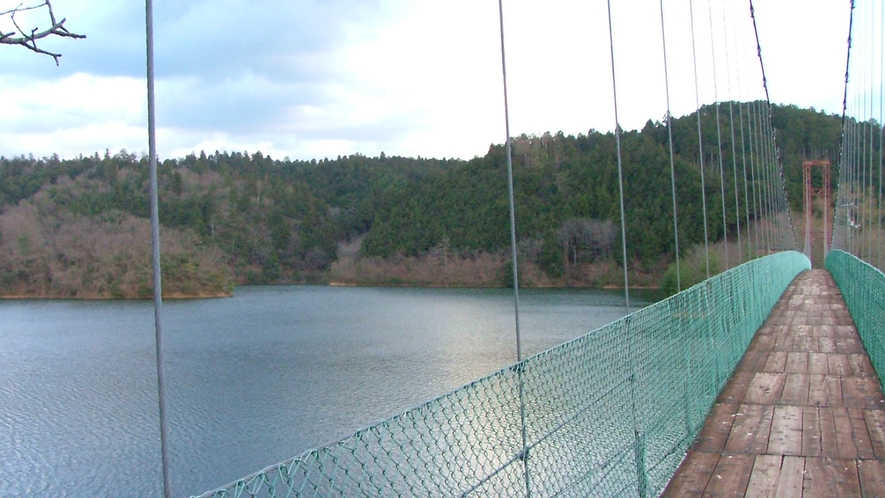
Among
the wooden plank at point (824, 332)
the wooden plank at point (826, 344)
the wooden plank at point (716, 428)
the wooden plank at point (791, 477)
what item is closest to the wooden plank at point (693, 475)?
the wooden plank at point (716, 428)

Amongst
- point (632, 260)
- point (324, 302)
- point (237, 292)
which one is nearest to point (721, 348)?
point (324, 302)

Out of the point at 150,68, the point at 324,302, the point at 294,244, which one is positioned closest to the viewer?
the point at 150,68

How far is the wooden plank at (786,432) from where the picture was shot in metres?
3.47

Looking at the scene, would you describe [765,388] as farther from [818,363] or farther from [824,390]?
[818,363]

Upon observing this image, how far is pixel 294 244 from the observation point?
62.2m

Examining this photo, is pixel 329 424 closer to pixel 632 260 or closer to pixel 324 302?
pixel 324 302

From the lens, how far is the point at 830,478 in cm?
307

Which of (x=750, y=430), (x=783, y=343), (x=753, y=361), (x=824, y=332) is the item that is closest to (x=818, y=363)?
(x=753, y=361)

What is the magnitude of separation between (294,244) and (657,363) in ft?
197

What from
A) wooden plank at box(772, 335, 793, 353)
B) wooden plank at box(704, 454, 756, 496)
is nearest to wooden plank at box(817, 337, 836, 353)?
wooden plank at box(772, 335, 793, 353)

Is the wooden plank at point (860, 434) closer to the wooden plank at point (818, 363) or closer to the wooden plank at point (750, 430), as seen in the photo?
the wooden plank at point (750, 430)

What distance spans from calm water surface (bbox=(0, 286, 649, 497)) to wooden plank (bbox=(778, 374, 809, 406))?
7481 mm

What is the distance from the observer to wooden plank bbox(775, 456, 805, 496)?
2.92 m

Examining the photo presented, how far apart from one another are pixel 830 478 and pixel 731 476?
381 mm
